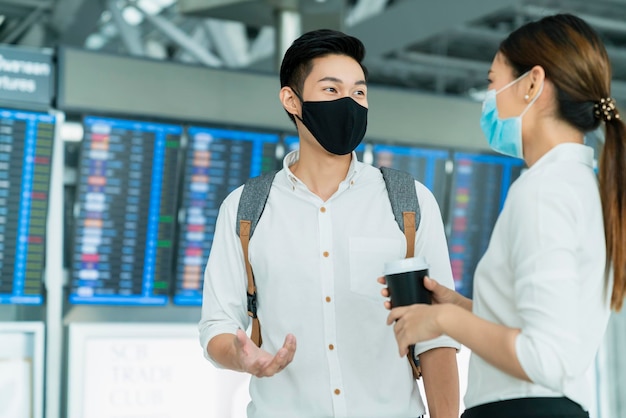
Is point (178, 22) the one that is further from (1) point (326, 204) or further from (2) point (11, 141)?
(1) point (326, 204)

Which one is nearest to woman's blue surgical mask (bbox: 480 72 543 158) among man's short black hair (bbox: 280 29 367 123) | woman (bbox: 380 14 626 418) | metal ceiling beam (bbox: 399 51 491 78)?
woman (bbox: 380 14 626 418)

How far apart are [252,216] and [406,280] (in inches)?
24.9

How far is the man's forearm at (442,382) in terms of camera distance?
2.40 m

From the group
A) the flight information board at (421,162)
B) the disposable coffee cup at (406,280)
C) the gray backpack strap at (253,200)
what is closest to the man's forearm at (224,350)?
the gray backpack strap at (253,200)

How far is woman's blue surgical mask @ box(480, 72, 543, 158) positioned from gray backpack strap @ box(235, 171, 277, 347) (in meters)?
0.69

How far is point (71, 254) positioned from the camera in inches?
162

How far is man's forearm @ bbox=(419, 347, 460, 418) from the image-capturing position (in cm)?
240

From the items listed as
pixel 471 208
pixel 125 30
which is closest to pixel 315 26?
pixel 471 208

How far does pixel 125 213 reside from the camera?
4266 millimetres

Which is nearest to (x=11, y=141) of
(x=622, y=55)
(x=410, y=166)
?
(x=410, y=166)

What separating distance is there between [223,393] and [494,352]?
2568 mm

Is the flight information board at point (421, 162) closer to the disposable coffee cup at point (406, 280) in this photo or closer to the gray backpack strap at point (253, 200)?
the gray backpack strap at point (253, 200)

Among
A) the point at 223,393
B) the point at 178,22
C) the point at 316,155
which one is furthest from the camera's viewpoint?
the point at 178,22

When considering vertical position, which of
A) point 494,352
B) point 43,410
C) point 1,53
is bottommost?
point 43,410
